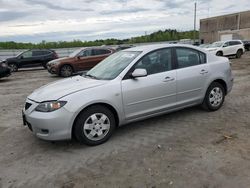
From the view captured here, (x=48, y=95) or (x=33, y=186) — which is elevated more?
(x=48, y=95)

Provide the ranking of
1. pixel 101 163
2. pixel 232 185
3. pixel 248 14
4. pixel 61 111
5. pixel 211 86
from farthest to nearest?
pixel 248 14 → pixel 211 86 → pixel 61 111 → pixel 101 163 → pixel 232 185

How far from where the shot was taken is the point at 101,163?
4.06 m

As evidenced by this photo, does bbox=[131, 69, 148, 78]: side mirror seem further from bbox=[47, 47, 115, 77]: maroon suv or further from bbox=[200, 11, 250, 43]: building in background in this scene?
bbox=[200, 11, 250, 43]: building in background

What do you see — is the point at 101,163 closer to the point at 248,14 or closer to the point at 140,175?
the point at 140,175

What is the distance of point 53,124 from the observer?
4.35 metres

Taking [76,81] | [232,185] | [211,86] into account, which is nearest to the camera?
[232,185]

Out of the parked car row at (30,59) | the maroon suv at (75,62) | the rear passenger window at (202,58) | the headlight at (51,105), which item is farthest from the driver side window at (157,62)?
the parked car row at (30,59)

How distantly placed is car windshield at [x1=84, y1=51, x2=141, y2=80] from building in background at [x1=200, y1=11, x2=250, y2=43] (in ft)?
160

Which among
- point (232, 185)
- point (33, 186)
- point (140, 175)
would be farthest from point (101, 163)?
point (232, 185)

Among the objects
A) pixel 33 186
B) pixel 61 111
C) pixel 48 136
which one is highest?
pixel 61 111

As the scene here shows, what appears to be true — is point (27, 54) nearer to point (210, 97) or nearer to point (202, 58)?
point (202, 58)

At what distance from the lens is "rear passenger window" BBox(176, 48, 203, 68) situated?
5691mm

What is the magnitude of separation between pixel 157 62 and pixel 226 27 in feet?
178

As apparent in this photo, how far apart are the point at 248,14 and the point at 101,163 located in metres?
52.2
